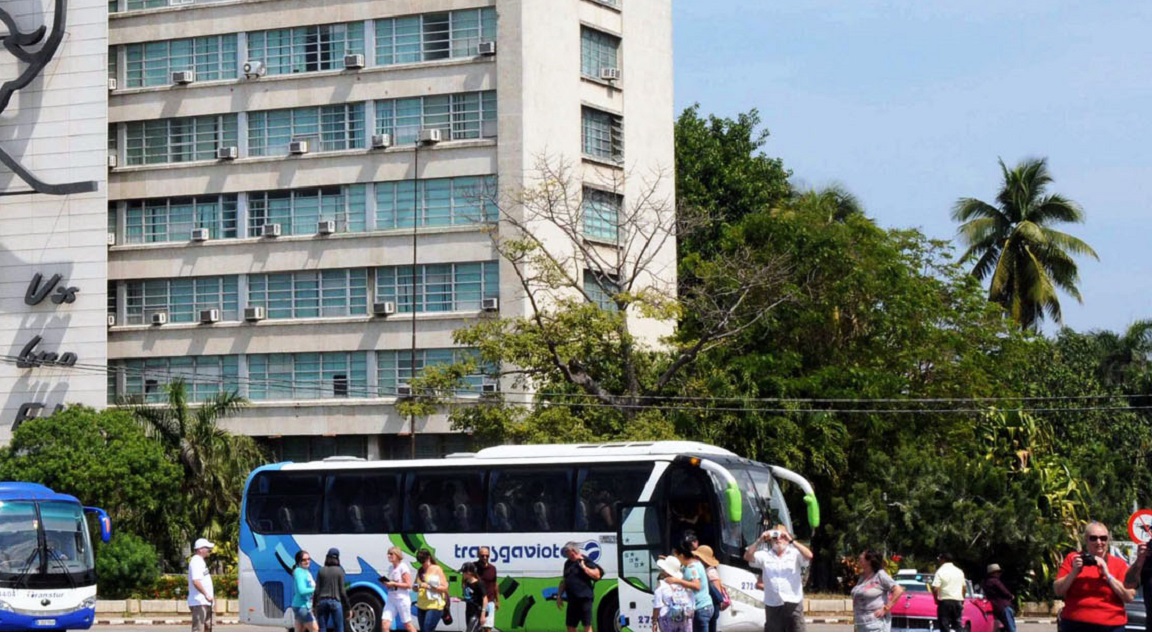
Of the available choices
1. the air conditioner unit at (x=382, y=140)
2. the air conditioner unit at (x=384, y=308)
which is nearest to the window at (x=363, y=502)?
the air conditioner unit at (x=384, y=308)

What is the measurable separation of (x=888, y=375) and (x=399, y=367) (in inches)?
604

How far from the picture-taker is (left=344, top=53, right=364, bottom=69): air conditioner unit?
172ft

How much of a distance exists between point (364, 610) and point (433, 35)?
28.5 meters

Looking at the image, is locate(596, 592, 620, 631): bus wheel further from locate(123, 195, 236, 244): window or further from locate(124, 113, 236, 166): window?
locate(124, 113, 236, 166): window

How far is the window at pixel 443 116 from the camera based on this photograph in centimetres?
5131

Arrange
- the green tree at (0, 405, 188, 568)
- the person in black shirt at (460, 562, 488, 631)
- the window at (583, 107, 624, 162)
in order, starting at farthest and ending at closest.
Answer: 1. the window at (583, 107, 624, 162)
2. the green tree at (0, 405, 188, 568)
3. the person in black shirt at (460, 562, 488, 631)

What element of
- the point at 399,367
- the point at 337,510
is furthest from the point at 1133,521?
the point at 399,367

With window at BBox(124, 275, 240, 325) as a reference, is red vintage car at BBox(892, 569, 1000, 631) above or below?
below

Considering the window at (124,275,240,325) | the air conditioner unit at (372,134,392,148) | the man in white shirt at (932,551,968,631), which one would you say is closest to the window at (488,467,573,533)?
the man in white shirt at (932,551,968,631)

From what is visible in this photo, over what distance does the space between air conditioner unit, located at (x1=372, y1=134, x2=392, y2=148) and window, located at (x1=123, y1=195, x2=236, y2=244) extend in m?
5.73

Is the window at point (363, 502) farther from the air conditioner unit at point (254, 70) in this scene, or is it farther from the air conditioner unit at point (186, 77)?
the air conditioner unit at point (186, 77)

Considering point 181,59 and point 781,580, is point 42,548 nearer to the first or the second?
point 781,580

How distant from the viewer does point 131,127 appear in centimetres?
5566

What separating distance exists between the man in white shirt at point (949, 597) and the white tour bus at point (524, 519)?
109 inches
